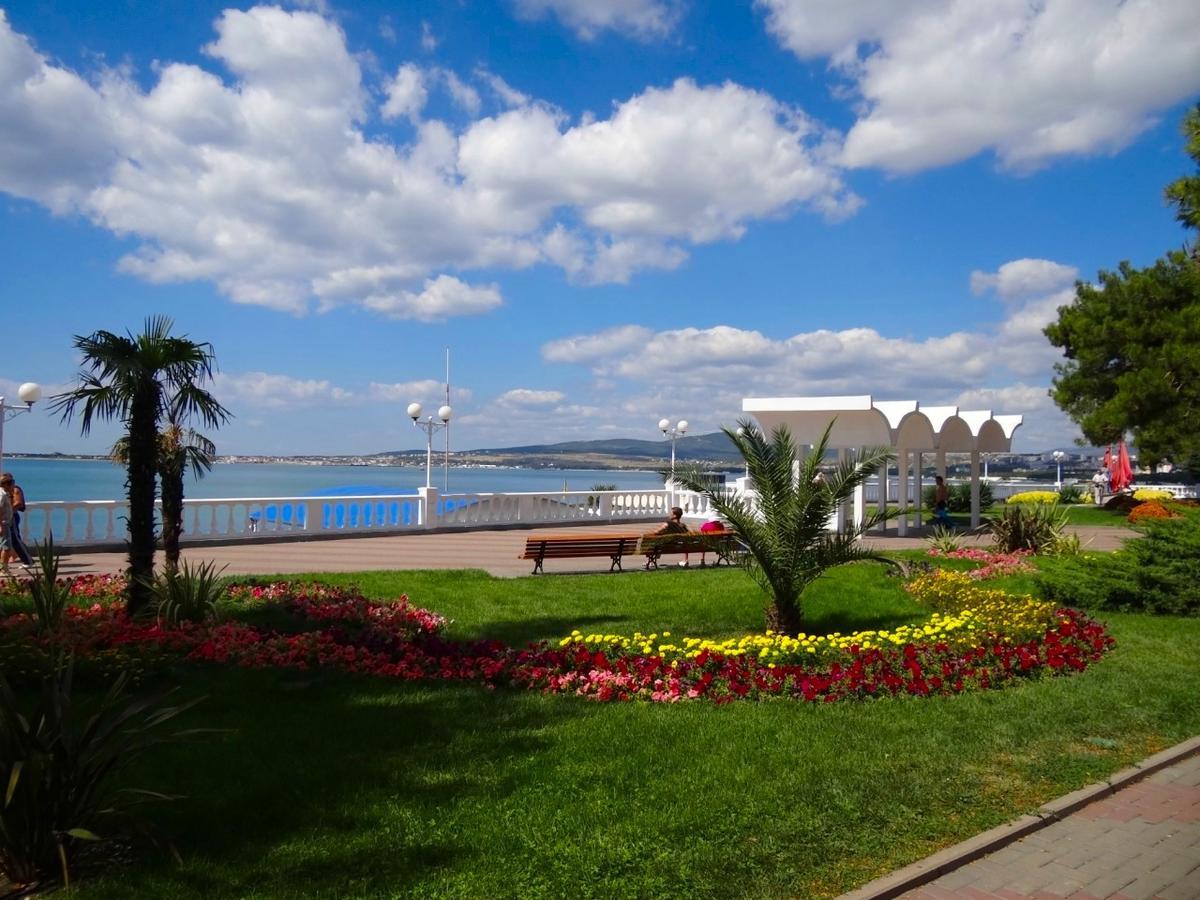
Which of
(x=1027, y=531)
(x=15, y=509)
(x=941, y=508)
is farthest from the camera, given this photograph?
(x=941, y=508)

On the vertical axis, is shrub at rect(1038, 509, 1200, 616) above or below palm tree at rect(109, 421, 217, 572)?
below

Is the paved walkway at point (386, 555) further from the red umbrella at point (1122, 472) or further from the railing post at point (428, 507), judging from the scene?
the red umbrella at point (1122, 472)

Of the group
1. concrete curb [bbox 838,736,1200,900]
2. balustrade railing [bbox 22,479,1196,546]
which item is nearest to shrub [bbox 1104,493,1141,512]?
balustrade railing [bbox 22,479,1196,546]

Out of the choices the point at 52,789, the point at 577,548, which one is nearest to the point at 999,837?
the point at 52,789

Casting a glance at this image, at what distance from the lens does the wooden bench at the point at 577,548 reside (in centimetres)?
1595

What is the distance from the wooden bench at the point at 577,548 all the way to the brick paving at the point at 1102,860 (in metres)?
10.9

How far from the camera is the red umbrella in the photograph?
42.7 meters

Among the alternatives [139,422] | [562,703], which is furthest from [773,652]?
[139,422]

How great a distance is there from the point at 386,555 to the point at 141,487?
8531 mm

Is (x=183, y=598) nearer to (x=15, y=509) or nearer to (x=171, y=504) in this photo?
(x=171, y=504)

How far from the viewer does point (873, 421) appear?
2281cm

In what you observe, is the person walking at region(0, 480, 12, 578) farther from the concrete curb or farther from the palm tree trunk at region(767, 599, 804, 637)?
the concrete curb

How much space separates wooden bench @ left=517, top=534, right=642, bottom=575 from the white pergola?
19.0ft

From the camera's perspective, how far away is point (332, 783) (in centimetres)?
548
